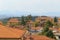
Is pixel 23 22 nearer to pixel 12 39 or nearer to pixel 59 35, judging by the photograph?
pixel 59 35

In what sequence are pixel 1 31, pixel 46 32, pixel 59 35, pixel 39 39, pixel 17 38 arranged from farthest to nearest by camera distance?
pixel 59 35, pixel 46 32, pixel 39 39, pixel 1 31, pixel 17 38

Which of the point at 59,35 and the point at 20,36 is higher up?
the point at 20,36

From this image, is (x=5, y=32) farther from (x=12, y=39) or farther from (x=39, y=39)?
(x=39, y=39)

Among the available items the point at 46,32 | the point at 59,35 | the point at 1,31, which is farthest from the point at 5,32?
the point at 59,35

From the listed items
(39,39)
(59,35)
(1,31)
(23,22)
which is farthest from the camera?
(23,22)

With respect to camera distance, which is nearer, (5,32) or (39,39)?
(5,32)

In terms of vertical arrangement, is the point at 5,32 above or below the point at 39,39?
above

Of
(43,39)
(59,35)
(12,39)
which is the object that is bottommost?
(59,35)

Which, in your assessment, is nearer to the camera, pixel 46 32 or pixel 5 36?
pixel 5 36

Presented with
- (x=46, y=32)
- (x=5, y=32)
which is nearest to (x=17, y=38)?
(x=5, y=32)
